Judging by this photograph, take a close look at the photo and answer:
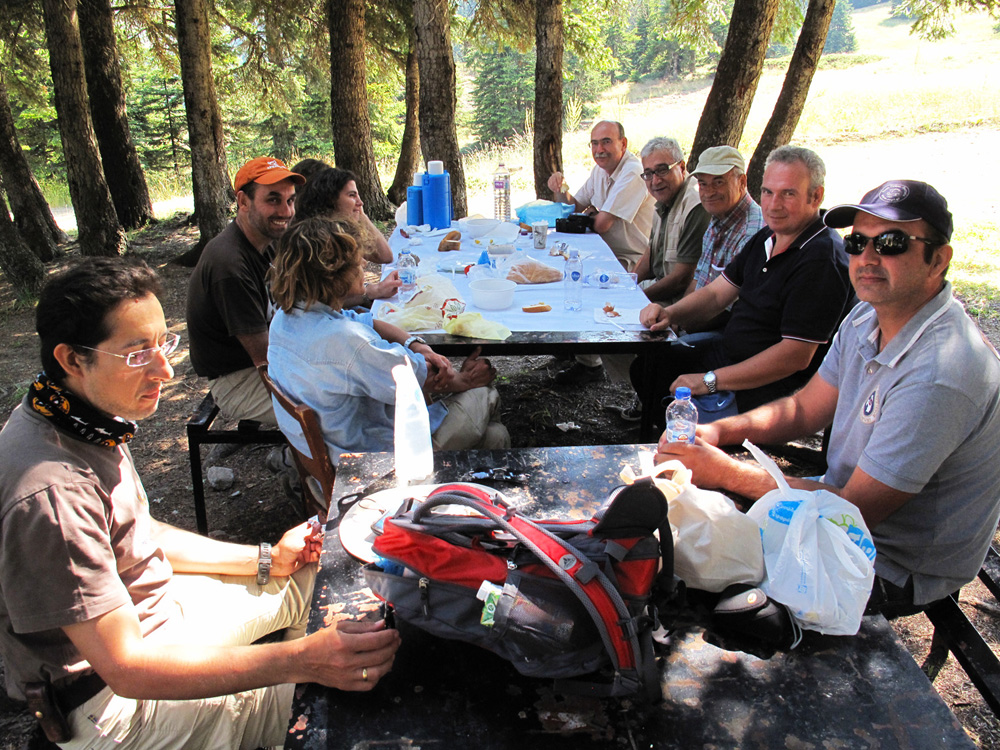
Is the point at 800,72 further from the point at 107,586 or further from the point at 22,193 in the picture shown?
the point at 22,193

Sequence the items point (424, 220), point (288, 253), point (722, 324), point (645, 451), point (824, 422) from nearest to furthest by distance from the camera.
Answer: point (645, 451), point (824, 422), point (288, 253), point (722, 324), point (424, 220)

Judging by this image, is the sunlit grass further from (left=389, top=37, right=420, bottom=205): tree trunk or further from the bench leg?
(left=389, top=37, right=420, bottom=205): tree trunk

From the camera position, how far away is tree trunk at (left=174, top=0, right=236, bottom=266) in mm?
7590

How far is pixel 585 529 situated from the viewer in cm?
144

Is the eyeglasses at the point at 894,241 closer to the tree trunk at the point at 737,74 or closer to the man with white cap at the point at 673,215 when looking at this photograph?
the man with white cap at the point at 673,215

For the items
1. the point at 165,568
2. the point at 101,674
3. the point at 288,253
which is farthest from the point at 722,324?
the point at 101,674

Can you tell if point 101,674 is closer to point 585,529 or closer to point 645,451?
point 585,529

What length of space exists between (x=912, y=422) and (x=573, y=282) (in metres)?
2.50

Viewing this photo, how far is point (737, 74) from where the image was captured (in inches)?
264

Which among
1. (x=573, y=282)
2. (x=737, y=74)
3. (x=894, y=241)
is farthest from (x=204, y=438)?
(x=737, y=74)

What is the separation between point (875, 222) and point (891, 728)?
143 centimetres

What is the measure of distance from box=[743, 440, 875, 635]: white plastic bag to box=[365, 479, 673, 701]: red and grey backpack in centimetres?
28

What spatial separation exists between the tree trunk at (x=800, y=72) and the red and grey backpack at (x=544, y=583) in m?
7.10

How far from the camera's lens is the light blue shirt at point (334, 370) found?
258 centimetres
